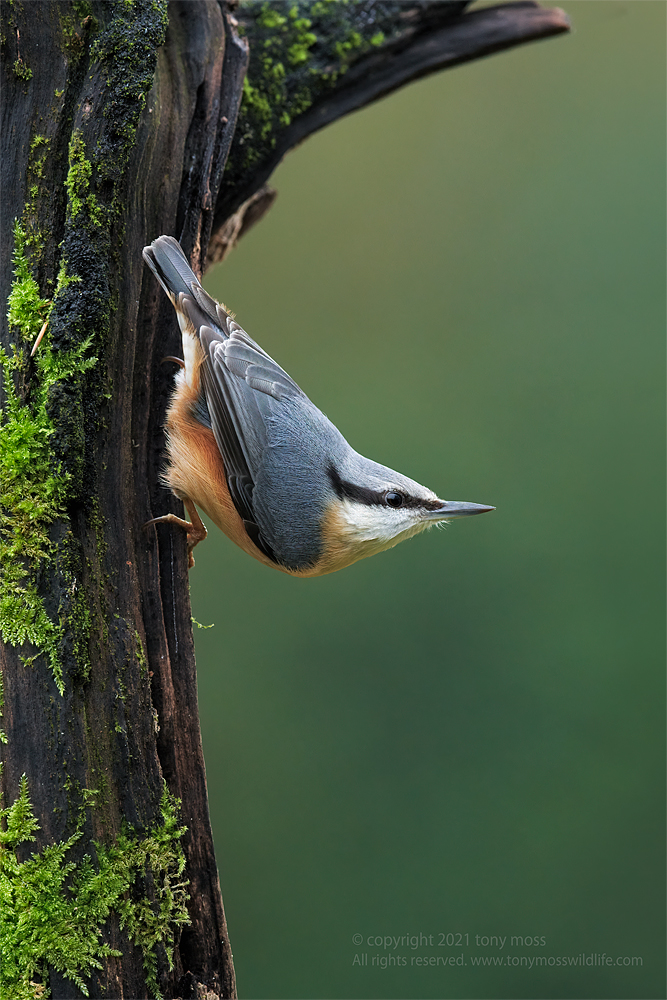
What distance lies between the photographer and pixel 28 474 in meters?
1.58

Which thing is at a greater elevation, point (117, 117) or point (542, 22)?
point (542, 22)

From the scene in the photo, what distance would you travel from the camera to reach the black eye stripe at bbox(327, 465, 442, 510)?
1963mm

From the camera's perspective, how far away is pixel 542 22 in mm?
2607

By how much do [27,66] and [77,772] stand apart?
1406 mm

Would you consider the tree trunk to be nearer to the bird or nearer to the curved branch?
the bird

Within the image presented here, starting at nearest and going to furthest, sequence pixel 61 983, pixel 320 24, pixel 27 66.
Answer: pixel 61 983 < pixel 27 66 < pixel 320 24

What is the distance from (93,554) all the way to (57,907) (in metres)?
0.66

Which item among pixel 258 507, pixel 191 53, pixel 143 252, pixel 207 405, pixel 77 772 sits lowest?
pixel 77 772

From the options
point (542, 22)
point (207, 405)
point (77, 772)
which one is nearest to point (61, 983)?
point (77, 772)

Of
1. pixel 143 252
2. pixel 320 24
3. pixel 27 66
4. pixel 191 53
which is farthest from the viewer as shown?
pixel 320 24

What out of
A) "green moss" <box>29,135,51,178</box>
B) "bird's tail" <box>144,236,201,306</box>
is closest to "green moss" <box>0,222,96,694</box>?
"green moss" <box>29,135,51,178</box>

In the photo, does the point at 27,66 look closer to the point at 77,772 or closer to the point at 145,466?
the point at 145,466

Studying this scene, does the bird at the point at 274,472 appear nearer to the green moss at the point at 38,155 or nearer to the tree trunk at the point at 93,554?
the tree trunk at the point at 93,554

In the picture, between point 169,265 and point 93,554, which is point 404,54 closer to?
point 169,265
